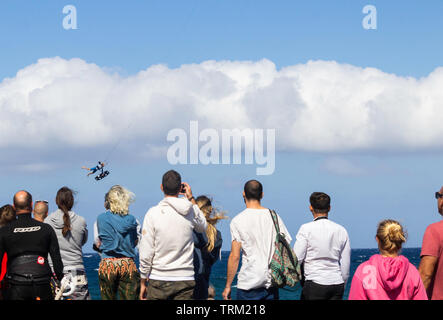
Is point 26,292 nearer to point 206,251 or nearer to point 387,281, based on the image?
point 206,251

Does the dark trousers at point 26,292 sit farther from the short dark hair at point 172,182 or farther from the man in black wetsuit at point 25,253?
the short dark hair at point 172,182

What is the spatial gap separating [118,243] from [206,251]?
144 centimetres

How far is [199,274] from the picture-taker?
850 centimetres

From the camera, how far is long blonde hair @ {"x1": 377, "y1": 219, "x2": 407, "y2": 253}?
6.06 meters

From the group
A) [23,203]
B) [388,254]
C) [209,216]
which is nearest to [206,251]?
[209,216]

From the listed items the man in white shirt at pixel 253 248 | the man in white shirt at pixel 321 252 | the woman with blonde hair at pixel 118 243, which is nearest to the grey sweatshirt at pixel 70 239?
the woman with blonde hair at pixel 118 243

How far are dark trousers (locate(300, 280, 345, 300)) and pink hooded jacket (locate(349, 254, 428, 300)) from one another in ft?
5.79

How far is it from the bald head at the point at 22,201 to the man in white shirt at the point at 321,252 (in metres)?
3.36

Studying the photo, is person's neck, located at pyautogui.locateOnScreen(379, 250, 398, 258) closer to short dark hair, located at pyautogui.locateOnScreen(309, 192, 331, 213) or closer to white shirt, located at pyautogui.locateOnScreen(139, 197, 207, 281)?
short dark hair, located at pyautogui.locateOnScreen(309, 192, 331, 213)

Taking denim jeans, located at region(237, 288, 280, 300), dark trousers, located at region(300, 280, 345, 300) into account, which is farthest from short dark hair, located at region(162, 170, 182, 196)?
dark trousers, located at region(300, 280, 345, 300)

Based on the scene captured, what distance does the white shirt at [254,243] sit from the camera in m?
7.51
